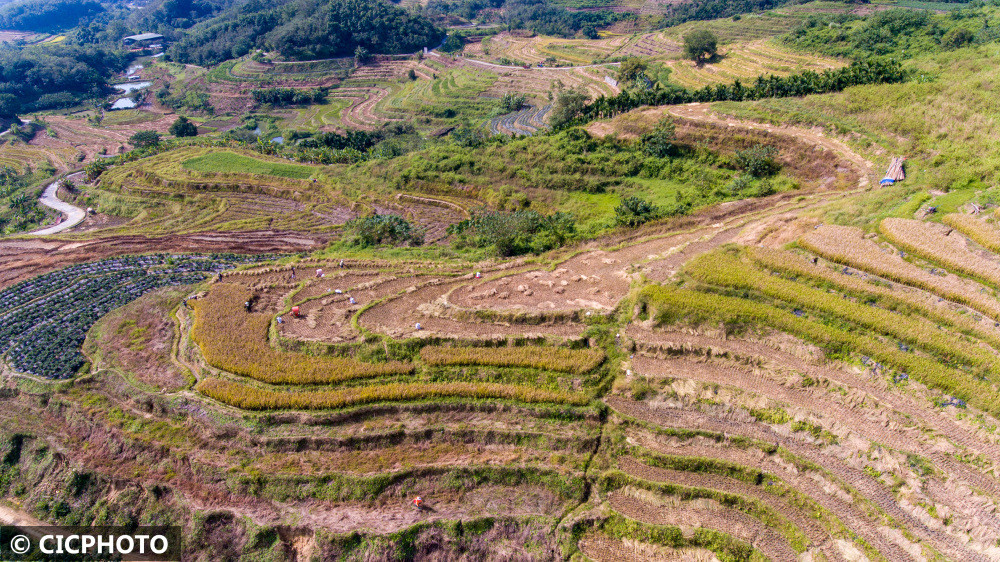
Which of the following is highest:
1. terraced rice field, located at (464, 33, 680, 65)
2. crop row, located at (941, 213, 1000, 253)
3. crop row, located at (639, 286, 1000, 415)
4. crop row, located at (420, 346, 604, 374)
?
terraced rice field, located at (464, 33, 680, 65)

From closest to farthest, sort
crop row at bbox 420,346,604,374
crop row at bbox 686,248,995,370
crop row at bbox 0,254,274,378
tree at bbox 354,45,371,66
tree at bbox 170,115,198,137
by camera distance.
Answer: crop row at bbox 686,248,995,370 < crop row at bbox 420,346,604,374 < crop row at bbox 0,254,274,378 < tree at bbox 170,115,198,137 < tree at bbox 354,45,371,66

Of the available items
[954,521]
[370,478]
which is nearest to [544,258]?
[370,478]

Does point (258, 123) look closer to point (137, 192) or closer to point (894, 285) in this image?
point (137, 192)

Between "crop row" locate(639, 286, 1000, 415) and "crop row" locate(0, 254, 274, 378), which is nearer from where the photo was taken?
"crop row" locate(639, 286, 1000, 415)

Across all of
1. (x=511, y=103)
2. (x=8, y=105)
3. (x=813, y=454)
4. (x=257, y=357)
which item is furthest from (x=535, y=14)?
(x=813, y=454)

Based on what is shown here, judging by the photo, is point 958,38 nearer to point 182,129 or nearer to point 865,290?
point 865,290

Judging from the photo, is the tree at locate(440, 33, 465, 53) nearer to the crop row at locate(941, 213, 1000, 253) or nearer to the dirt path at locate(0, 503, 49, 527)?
the crop row at locate(941, 213, 1000, 253)

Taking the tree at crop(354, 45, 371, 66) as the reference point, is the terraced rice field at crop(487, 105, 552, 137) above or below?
below

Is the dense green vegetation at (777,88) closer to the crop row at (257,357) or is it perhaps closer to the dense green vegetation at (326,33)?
the crop row at (257,357)

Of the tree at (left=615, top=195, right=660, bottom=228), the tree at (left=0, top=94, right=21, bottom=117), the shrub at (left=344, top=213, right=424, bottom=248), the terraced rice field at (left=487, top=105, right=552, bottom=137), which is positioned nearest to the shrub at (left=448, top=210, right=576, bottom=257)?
the tree at (left=615, top=195, right=660, bottom=228)
